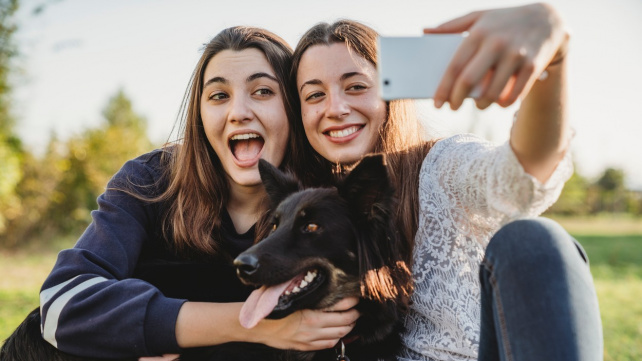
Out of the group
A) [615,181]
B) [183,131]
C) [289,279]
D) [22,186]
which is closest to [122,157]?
[22,186]

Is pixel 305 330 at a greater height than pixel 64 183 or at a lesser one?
greater

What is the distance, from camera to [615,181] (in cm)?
4303

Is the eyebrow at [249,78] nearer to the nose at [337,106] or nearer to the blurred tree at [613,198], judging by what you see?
the nose at [337,106]

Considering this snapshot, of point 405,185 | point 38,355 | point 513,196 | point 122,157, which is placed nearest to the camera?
point 513,196

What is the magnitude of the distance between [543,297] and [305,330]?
1257 mm

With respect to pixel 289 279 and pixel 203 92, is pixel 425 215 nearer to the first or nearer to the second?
pixel 289 279

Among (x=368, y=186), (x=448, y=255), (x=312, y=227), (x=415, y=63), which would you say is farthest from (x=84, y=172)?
(x=415, y=63)

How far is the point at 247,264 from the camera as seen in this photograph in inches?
92.4

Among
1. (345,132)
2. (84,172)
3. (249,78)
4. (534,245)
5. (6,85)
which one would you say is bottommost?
(84,172)

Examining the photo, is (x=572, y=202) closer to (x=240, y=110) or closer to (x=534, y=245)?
(x=240, y=110)

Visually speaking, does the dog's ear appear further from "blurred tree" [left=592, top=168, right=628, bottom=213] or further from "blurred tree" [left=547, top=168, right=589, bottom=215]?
"blurred tree" [left=592, top=168, right=628, bottom=213]

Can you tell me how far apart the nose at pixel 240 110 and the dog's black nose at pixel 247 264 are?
48.7 inches

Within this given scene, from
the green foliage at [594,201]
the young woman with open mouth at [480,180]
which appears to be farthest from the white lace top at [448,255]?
the green foliage at [594,201]

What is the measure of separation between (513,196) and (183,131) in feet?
8.66
